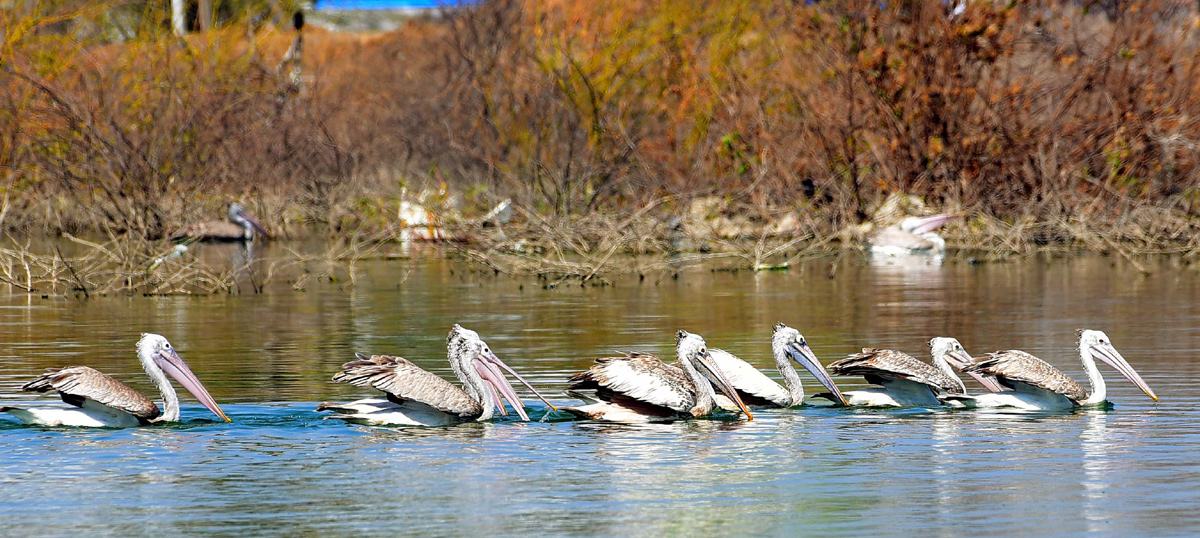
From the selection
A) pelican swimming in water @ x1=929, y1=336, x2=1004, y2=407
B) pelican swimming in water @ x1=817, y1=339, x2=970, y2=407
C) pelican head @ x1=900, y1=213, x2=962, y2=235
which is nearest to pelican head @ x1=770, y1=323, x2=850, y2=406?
pelican swimming in water @ x1=817, y1=339, x2=970, y2=407

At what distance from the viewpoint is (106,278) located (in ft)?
61.1

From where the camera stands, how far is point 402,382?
8781 mm

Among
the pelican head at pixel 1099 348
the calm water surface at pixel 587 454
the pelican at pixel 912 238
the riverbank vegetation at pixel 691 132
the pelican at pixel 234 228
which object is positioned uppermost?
Result: the riverbank vegetation at pixel 691 132

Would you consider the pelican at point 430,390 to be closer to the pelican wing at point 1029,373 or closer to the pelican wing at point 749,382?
the pelican wing at point 749,382

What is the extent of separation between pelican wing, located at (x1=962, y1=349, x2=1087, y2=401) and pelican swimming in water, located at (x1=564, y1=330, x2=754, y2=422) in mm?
1390

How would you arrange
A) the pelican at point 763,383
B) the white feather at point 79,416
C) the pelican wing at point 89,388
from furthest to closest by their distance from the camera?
the pelican at point 763,383, the white feather at point 79,416, the pelican wing at point 89,388

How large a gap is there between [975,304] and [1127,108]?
10.5 meters

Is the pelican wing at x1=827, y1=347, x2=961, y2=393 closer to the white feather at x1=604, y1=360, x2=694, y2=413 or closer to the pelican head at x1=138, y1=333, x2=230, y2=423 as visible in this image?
the white feather at x1=604, y1=360, x2=694, y2=413

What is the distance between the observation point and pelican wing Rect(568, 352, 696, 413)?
9094mm

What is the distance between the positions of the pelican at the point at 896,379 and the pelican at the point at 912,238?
1324cm

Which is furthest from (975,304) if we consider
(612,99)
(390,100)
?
(390,100)

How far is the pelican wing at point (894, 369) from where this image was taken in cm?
952

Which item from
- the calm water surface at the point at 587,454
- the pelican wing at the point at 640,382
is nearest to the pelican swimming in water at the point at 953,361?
the calm water surface at the point at 587,454

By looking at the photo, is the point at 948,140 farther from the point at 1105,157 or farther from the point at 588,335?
the point at 588,335
